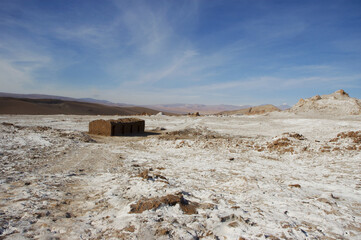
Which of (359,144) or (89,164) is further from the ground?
(359,144)

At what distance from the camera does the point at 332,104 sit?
81.5ft

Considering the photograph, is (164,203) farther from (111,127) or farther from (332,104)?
(332,104)

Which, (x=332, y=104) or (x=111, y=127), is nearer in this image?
(x=111, y=127)

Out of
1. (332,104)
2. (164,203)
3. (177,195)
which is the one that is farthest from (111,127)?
(332,104)

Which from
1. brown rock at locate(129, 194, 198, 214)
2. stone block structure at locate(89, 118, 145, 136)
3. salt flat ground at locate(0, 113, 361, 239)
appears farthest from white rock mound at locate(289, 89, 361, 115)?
brown rock at locate(129, 194, 198, 214)

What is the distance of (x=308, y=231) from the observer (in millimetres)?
2463

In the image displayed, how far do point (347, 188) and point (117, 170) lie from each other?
4826 millimetres

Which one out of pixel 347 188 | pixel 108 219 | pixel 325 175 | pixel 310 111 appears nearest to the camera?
pixel 108 219

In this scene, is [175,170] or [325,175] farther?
[175,170]

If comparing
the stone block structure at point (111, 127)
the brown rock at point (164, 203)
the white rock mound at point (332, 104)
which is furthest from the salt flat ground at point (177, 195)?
the white rock mound at point (332, 104)

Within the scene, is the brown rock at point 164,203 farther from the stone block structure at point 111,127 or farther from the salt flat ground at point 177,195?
the stone block structure at point 111,127

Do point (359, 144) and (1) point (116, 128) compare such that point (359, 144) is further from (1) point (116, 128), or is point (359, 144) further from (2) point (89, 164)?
(1) point (116, 128)

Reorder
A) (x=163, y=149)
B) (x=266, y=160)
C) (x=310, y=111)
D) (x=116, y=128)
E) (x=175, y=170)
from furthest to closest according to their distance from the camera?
(x=310, y=111)
(x=116, y=128)
(x=163, y=149)
(x=266, y=160)
(x=175, y=170)

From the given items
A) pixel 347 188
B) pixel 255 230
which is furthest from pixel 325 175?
pixel 255 230
